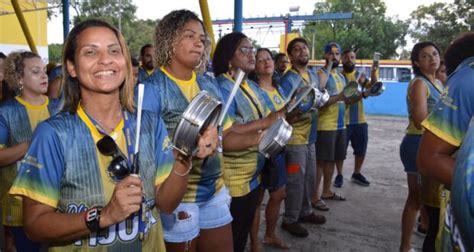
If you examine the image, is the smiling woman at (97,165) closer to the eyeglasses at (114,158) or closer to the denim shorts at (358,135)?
the eyeglasses at (114,158)

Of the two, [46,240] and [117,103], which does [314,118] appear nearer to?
[117,103]

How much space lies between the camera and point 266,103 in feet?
13.4

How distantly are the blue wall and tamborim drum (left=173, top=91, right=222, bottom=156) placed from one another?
20.8 metres

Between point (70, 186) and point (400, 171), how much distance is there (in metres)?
7.66

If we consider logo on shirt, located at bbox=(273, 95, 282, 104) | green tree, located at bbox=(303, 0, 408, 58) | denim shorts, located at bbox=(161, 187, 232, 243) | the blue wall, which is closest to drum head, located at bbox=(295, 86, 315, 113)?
logo on shirt, located at bbox=(273, 95, 282, 104)

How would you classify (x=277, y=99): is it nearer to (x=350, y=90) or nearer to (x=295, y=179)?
(x=295, y=179)

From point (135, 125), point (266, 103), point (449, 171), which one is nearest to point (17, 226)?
point (135, 125)

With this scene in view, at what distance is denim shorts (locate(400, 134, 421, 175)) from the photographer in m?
4.07

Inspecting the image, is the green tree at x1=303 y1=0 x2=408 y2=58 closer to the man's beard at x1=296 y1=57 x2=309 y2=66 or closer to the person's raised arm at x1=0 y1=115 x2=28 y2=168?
the man's beard at x1=296 y1=57 x2=309 y2=66

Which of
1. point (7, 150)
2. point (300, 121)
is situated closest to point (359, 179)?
point (300, 121)

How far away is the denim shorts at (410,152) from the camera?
4.07m

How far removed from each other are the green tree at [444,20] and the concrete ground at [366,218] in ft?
78.0

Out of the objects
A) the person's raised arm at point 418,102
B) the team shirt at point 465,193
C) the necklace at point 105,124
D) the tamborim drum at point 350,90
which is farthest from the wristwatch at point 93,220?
the tamborim drum at point 350,90

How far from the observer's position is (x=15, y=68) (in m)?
3.48
